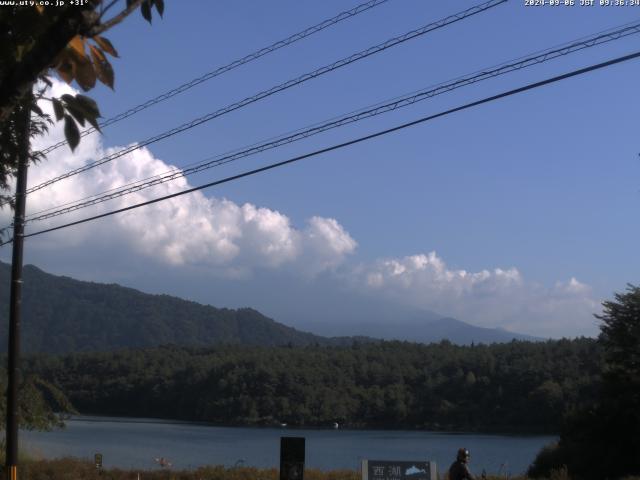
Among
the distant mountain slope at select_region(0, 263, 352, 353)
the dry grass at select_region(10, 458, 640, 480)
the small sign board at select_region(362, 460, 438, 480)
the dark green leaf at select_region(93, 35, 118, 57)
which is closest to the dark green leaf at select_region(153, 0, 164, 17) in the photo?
the dark green leaf at select_region(93, 35, 118, 57)

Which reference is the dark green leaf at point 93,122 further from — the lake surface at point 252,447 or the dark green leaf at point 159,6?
the lake surface at point 252,447

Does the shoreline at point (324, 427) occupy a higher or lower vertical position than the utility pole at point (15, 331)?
lower

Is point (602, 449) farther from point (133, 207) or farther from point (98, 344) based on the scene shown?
point (98, 344)

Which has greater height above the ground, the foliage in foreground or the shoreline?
the foliage in foreground

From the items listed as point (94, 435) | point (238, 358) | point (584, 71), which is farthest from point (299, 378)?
point (584, 71)

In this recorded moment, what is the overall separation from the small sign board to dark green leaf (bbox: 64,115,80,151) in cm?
1248

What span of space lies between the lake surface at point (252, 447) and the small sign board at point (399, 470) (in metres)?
8.17

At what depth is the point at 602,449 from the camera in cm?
2984

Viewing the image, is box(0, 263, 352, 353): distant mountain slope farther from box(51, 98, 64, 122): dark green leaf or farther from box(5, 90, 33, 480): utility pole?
box(51, 98, 64, 122): dark green leaf

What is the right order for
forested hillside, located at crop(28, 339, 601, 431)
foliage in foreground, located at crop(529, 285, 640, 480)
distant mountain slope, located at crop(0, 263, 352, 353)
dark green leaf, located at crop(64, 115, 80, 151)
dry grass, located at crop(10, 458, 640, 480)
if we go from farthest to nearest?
distant mountain slope, located at crop(0, 263, 352, 353) < forested hillside, located at crop(28, 339, 601, 431) < foliage in foreground, located at crop(529, 285, 640, 480) < dry grass, located at crop(10, 458, 640, 480) < dark green leaf, located at crop(64, 115, 80, 151)

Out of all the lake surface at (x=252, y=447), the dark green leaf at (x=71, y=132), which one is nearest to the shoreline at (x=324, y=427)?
the lake surface at (x=252, y=447)

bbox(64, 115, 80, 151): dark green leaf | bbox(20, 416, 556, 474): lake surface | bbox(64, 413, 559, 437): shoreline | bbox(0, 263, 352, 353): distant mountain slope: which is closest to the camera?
bbox(64, 115, 80, 151): dark green leaf

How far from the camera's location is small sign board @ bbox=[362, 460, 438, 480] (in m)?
15.5

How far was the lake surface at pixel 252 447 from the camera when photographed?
3023cm
